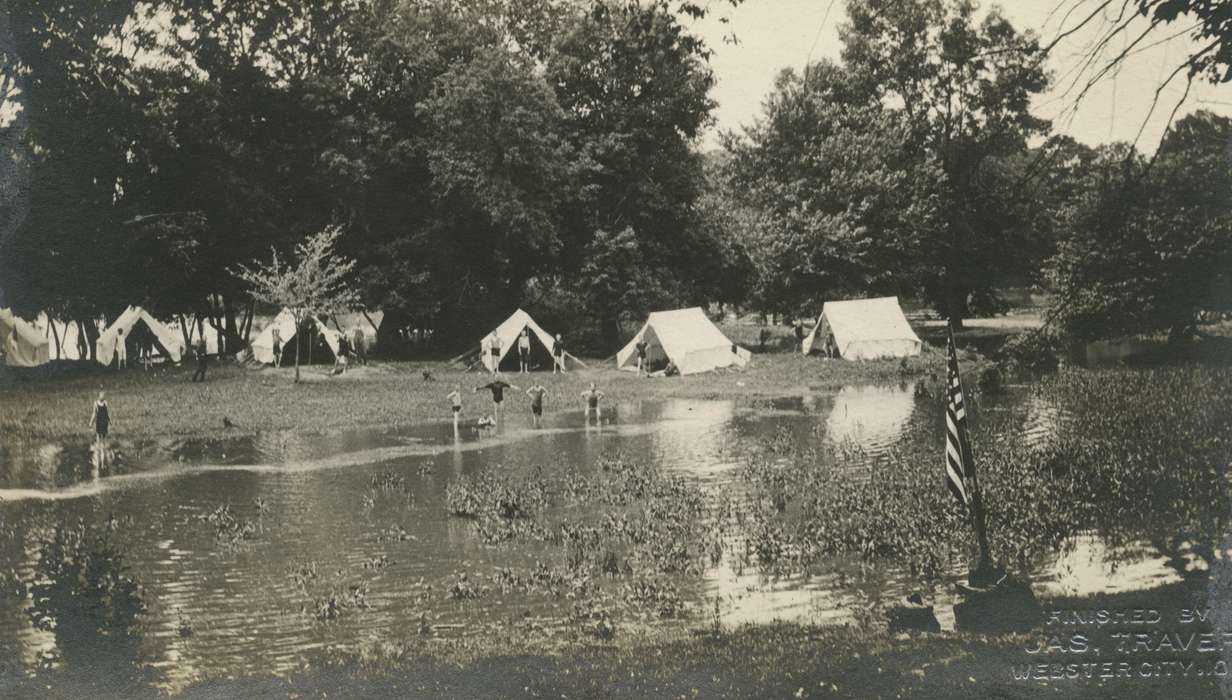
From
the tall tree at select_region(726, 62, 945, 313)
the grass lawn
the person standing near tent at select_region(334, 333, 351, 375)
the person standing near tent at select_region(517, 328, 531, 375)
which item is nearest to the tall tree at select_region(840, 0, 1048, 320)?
the tall tree at select_region(726, 62, 945, 313)

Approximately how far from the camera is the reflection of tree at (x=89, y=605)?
7195mm

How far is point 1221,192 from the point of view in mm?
9508

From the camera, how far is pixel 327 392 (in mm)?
21750

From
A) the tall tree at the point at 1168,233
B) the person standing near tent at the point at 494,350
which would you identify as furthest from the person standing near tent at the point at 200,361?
the tall tree at the point at 1168,233

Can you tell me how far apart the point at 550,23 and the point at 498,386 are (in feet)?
48.9

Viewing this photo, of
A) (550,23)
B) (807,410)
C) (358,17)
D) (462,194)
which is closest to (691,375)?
(807,410)

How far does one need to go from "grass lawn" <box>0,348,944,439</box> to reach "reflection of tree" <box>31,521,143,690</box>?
1506mm

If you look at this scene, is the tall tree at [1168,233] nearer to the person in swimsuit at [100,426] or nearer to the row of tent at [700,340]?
the person in swimsuit at [100,426]

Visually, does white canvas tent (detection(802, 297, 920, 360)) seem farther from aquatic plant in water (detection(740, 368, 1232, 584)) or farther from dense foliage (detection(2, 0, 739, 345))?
aquatic plant in water (detection(740, 368, 1232, 584))

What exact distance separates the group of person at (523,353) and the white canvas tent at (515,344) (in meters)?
0.04

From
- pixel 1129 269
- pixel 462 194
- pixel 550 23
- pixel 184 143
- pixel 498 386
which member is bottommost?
pixel 498 386

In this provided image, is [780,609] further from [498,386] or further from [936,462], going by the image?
[498,386]

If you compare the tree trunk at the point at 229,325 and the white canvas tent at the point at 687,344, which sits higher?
the tree trunk at the point at 229,325

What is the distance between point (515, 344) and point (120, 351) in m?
19.8
